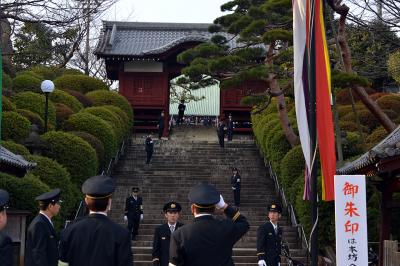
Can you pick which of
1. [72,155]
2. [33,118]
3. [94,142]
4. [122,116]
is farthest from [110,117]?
[72,155]

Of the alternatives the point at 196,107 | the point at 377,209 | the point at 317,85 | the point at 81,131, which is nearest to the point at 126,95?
the point at 81,131

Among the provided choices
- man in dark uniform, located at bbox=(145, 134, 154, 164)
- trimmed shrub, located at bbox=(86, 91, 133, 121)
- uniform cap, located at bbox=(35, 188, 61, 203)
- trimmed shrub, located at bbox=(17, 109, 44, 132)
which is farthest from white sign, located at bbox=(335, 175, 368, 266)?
trimmed shrub, located at bbox=(86, 91, 133, 121)

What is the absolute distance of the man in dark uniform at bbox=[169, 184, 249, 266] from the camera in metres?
6.27

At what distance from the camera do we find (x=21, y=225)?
14219 mm

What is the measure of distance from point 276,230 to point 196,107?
38.0 m

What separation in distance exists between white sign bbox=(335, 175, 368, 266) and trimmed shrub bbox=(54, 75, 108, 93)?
24.3m

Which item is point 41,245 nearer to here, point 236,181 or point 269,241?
point 269,241

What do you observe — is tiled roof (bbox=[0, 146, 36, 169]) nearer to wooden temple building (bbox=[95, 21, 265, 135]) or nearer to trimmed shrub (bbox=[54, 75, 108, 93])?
trimmed shrub (bbox=[54, 75, 108, 93])

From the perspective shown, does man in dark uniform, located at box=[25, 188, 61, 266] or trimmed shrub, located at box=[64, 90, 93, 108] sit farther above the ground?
trimmed shrub, located at box=[64, 90, 93, 108]

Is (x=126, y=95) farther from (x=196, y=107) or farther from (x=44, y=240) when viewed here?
(x=44, y=240)

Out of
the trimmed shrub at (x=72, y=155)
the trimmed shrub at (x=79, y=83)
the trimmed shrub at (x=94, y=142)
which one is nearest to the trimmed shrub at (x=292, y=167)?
the trimmed shrub at (x=72, y=155)

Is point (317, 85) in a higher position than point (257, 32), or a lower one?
lower

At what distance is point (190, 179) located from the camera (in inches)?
1042

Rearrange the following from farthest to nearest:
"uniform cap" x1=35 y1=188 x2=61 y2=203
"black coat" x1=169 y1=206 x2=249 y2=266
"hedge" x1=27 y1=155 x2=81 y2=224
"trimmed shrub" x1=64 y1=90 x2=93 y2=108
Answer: "trimmed shrub" x1=64 y1=90 x2=93 y2=108, "hedge" x1=27 y1=155 x2=81 y2=224, "uniform cap" x1=35 y1=188 x2=61 y2=203, "black coat" x1=169 y1=206 x2=249 y2=266
